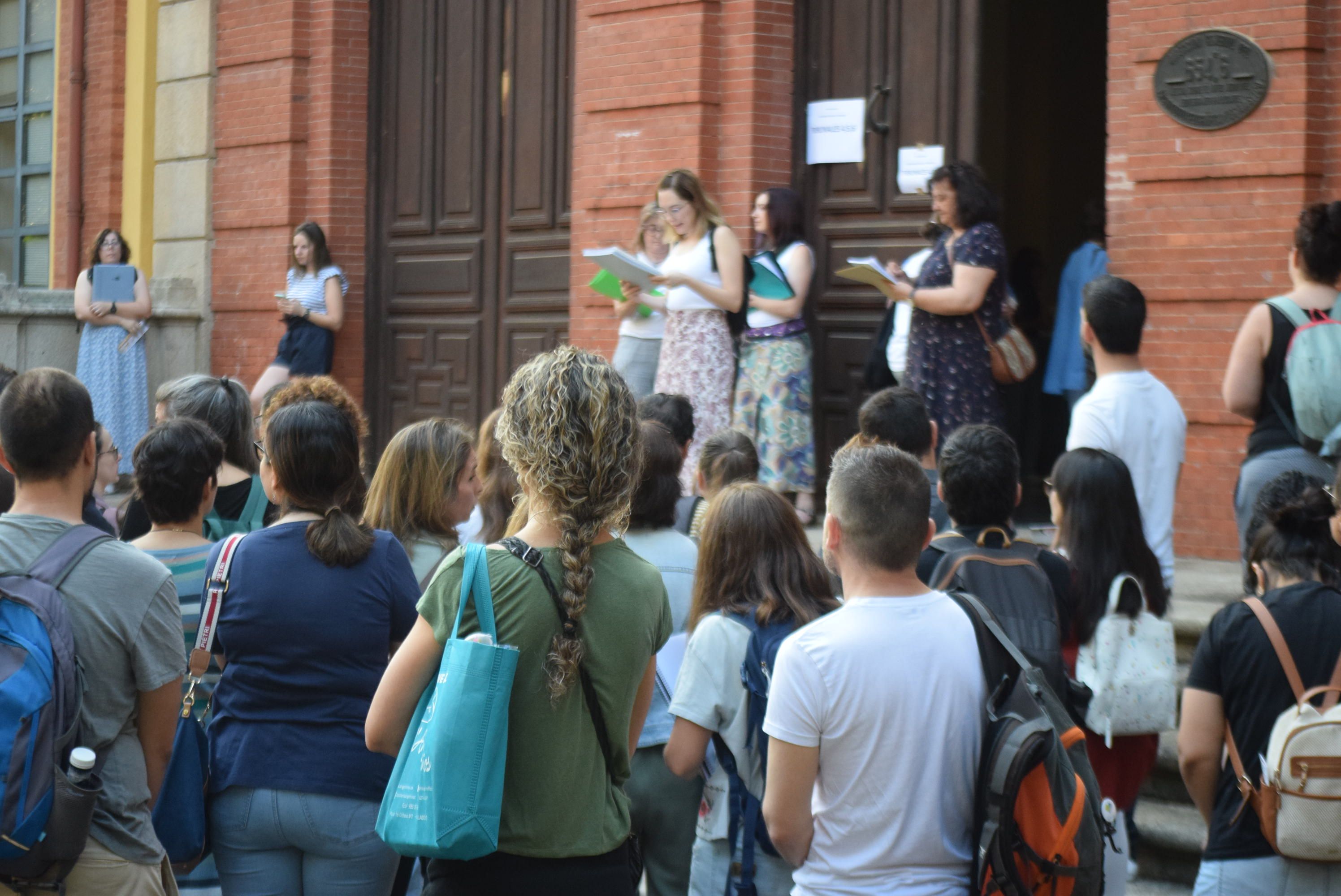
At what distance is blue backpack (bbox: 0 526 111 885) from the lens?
288 centimetres

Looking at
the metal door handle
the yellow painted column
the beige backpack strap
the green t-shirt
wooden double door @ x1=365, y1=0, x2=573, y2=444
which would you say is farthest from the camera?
the yellow painted column

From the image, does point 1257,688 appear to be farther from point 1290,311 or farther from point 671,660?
point 1290,311

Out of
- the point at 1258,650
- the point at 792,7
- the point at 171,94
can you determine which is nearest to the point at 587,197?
the point at 792,7

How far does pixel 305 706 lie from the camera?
3.49m

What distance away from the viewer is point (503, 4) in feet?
36.1

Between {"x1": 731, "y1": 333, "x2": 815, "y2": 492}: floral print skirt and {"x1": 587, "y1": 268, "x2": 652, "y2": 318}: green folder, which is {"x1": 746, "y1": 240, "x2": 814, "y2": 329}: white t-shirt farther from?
{"x1": 587, "y1": 268, "x2": 652, "y2": 318}: green folder

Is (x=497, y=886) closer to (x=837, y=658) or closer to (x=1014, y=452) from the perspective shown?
(x=837, y=658)

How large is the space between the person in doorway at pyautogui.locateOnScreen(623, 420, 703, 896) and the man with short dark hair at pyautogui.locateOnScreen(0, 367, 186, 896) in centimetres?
117

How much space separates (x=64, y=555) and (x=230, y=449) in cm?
170

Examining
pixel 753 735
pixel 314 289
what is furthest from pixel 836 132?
pixel 753 735

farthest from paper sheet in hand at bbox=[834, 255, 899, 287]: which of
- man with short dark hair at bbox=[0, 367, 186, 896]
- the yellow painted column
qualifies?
the yellow painted column

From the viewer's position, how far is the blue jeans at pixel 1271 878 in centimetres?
325

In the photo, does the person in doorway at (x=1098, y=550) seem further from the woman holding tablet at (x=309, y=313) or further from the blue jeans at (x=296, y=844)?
the woman holding tablet at (x=309, y=313)

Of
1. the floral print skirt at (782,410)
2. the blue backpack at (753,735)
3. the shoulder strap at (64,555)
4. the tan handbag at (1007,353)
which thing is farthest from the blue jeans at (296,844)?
the floral print skirt at (782,410)
